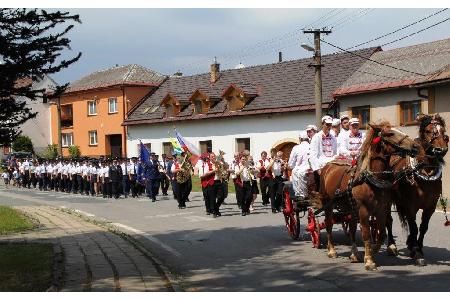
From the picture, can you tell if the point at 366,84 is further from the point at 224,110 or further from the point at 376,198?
the point at 376,198

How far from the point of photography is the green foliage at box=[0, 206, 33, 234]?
49.2ft

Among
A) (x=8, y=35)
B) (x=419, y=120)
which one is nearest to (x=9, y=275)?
(x=8, y=35)

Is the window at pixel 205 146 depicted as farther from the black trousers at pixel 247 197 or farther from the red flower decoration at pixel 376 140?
the red flower decoration at pixel 376 140

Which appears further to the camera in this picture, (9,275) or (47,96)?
(47,96)

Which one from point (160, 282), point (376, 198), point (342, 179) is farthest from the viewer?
point (342, 179)

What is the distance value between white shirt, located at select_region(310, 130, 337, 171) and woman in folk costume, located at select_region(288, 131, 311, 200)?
1.44 ft

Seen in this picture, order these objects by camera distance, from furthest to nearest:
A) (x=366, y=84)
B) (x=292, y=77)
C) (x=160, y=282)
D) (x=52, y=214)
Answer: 1. (x=292, y=77)
2. (x=366, y=84)
3. (x=52, y=214)
4. (x=160, y=282)

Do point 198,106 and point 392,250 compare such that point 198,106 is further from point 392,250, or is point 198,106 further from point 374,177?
point 374,177

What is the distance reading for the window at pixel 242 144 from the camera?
40.4 meters

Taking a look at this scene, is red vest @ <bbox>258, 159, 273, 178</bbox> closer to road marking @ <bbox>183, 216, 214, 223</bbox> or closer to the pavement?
road marking @ <bbox>183, 216, 214, 223</bbox>

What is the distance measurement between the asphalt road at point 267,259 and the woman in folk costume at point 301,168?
1.04m

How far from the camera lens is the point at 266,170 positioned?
64.6ft

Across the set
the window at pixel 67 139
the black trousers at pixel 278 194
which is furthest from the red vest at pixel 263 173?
the window at pixel 67 139

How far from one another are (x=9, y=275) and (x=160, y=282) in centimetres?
214
